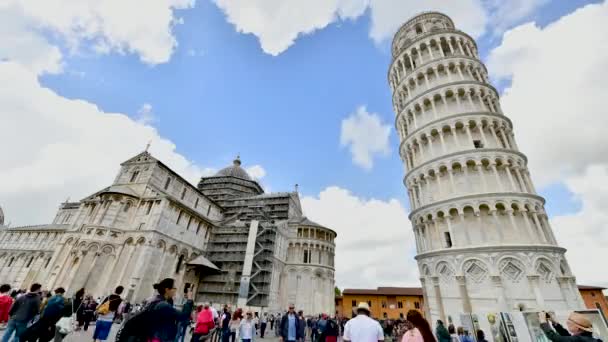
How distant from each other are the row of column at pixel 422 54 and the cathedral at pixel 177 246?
22955 mm

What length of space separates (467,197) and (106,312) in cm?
2033

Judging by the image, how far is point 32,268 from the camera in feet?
124

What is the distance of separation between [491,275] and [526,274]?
Answer: 187cm

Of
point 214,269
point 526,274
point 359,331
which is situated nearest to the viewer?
point 359,331

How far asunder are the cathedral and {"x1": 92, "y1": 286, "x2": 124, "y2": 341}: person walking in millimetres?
20465

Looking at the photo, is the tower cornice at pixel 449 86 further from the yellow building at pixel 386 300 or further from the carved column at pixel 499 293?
the yellow building at pixel 386 300

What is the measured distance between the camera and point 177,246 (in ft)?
95.2

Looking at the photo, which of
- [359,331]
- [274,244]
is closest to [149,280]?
[274,244]

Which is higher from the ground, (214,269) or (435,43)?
(435,43)

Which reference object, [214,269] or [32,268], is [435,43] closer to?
[214,269]

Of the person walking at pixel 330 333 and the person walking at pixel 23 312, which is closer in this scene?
the person walking at pixel 23 312

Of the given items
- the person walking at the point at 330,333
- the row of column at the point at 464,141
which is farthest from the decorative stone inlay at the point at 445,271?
the person walking at the point at 330,333

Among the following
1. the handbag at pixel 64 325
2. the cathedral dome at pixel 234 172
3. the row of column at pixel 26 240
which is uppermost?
the cathedral dome at pixel 234 172

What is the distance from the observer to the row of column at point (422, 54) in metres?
24.8
